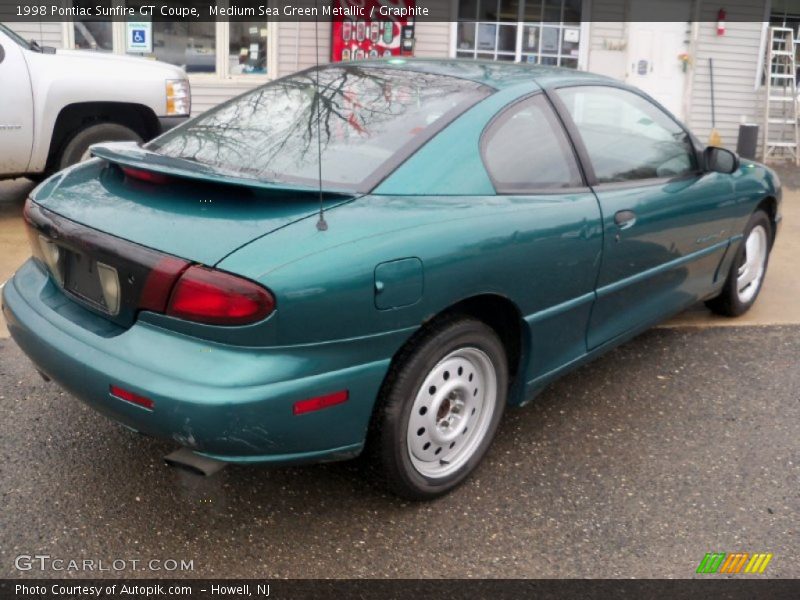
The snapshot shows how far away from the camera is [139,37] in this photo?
11.3 m

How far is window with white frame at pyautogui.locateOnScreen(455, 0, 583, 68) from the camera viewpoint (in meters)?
12.3

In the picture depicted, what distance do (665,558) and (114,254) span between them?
2008mm

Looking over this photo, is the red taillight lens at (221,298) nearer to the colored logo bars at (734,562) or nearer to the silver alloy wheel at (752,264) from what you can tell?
the colored logo bars at (734,562)

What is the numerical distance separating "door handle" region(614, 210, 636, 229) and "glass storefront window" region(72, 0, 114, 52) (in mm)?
9475

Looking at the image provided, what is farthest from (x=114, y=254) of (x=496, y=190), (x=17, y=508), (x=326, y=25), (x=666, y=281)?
(x=326, y=25)

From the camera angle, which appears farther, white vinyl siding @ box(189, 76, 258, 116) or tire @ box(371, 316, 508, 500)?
white vinyl siding @ box(189, 76, 258, 116)

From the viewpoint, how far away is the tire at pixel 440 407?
2768 millimetres

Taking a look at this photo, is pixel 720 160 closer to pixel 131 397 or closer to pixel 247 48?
pixel 131 397

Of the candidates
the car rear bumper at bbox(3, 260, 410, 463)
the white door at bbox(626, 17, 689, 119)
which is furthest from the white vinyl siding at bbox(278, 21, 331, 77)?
the car rear bumper at bbox(3, 260, 410, 463)

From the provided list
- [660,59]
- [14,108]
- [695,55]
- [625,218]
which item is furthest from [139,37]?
[625,218]

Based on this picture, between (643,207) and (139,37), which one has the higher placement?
(139,37)

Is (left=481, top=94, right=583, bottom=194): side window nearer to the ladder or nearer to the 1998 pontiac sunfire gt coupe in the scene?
the 1998 pontiac sunfire gt coupe

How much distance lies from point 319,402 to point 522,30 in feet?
36.4

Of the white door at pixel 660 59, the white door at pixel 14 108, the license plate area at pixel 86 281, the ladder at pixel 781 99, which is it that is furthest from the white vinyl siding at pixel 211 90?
the license plate area at pixel 86 281
